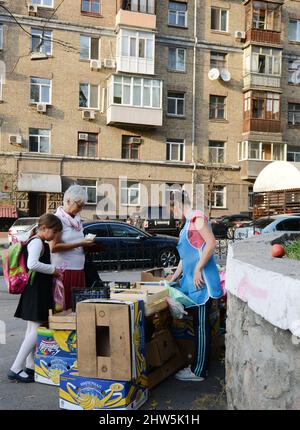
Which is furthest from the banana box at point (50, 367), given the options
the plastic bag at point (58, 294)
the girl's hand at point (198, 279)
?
the girl's hand at point (198, 279)

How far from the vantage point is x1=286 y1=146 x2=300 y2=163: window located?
3588 centimetres

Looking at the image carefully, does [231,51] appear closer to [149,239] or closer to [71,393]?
[149,239]

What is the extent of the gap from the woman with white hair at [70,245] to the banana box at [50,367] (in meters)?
0.57

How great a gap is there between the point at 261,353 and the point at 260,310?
268 mm

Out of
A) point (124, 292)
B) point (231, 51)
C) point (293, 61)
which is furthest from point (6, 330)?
point (293, 61)

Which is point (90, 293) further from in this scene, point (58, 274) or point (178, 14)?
point (178, 14)

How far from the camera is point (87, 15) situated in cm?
3136

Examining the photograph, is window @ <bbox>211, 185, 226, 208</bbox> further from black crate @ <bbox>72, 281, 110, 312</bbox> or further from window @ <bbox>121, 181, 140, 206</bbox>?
black crate @ <bbox>72, 281, 110, 312</bbox>

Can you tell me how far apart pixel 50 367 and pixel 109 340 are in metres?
1.04

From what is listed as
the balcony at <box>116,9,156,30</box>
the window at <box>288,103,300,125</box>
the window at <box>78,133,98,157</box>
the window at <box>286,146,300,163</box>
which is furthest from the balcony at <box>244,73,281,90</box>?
the window at <box>78,133,98,157</box>

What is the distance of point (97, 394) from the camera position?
156 inches

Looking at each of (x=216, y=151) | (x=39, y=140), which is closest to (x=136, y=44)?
(x=39, y=140)

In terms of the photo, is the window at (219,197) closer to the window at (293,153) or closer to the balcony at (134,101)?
the window at (293,153)
